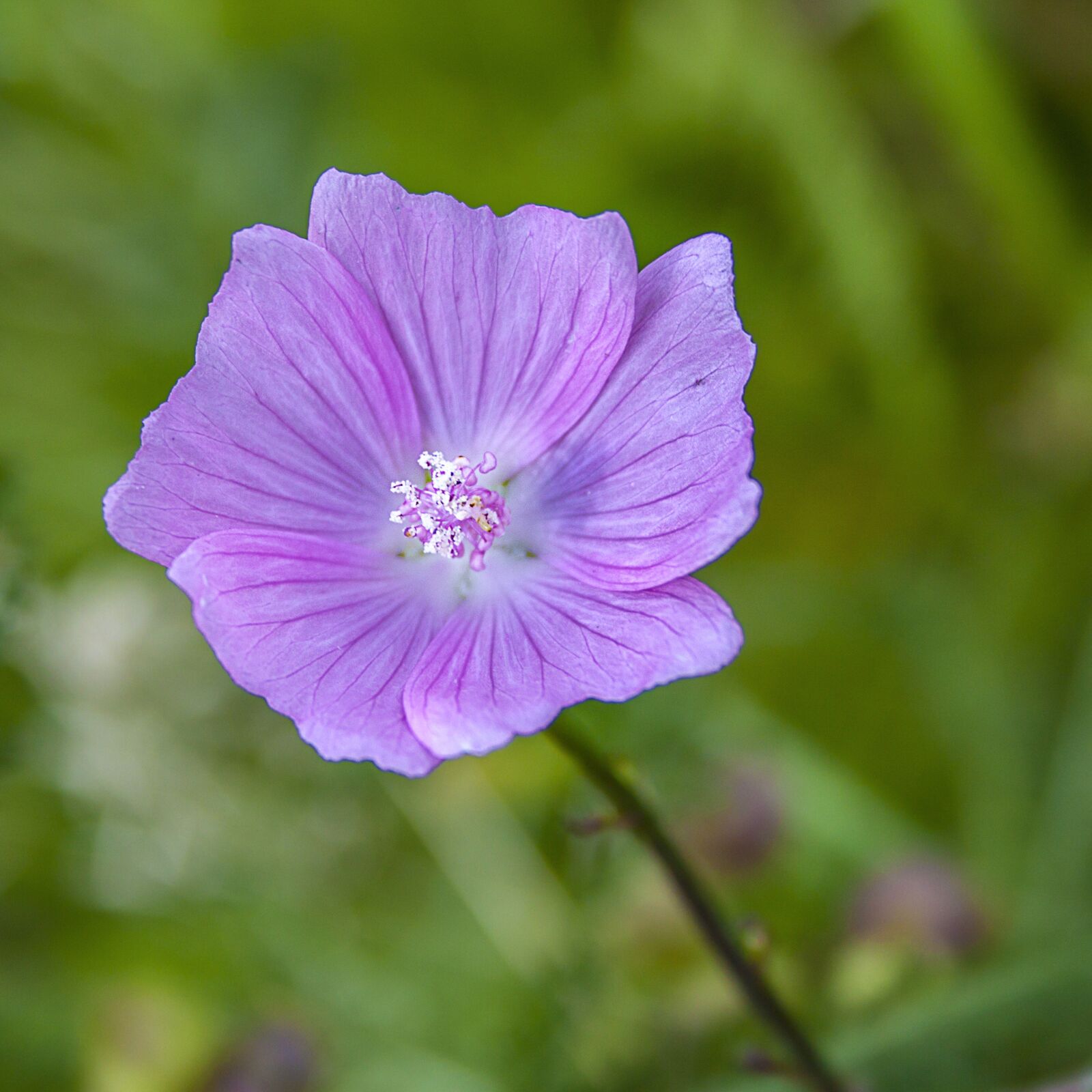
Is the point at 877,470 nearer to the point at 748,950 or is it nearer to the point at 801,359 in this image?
the point at 801,359

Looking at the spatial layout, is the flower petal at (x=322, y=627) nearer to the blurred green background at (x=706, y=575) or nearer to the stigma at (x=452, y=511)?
the stigma at (x=452, y=511)

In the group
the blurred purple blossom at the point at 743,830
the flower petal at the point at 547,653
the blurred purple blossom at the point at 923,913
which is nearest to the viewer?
the flower petal at the point at 547,653

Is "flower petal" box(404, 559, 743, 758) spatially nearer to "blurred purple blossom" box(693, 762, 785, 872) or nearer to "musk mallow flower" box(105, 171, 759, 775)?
"musk mallow flower" box(105, 171, 759, 775)

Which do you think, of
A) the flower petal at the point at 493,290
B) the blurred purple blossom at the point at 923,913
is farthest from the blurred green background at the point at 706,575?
the flower petal at the point at 493,290

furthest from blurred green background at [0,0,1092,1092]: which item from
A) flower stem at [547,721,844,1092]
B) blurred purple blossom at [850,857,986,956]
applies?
flower stem at [547,721,844,1092]

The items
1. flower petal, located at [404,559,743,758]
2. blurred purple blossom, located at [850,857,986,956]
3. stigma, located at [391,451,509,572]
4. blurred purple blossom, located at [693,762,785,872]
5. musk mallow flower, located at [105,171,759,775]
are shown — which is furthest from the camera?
blurred purple blossom, located at [693,762,785,872]

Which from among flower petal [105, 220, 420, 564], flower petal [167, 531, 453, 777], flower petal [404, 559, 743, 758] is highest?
flower petal [105, 220, 420, 564]
